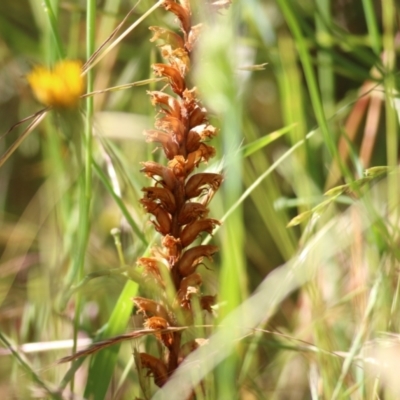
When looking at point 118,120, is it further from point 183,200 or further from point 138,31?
point 183,200

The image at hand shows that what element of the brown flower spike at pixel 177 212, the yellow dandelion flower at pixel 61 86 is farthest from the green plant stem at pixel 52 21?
the brown flower spike at pixel 177 212

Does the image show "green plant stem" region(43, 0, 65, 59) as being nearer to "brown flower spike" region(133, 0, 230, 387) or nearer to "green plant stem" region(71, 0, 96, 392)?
"green plant stem" region(71, 0, 96, 392)

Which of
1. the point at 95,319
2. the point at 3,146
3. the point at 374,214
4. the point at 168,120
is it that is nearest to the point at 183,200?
the point at 168,120

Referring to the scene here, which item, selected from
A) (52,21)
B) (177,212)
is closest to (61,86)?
(52,21)

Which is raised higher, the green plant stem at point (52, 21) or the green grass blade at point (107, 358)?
the green plant stem at point (52, 21)

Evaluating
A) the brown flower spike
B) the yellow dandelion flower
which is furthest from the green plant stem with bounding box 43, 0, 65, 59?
the brown flower spike

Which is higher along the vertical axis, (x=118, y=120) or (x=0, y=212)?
(x=118, y=120)

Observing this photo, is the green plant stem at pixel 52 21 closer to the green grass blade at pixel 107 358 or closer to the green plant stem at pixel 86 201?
the green plant stem at pixel 86 201
